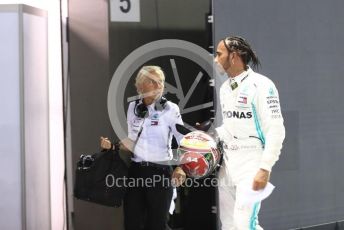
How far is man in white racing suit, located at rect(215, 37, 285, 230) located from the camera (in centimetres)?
291

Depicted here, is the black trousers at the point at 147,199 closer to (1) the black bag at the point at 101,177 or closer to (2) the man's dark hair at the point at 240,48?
(1) the black bag at the point at 101,177

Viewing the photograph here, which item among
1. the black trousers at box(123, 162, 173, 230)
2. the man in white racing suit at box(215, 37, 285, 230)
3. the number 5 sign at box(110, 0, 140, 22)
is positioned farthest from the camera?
the number 5 sign at box(110, 0, 140, 22)

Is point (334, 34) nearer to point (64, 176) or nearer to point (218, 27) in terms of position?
point (218, 27)

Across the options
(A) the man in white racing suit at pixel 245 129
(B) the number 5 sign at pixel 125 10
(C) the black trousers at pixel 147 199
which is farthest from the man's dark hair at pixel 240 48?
(B) the number 5 sign at pixel 125 10

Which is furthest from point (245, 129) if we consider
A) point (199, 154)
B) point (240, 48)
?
point (240, 48)

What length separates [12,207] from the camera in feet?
13.4

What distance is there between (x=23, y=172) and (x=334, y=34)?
302cm

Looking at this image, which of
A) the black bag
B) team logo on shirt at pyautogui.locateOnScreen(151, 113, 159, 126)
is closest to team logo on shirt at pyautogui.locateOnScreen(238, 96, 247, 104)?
team logo on shirt at pyautogui.locateOnScreen(151, 113, 159, 126)

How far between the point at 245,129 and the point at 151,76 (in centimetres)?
95

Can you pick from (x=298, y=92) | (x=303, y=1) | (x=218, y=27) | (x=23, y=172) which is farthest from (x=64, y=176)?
(x=303, y=1)

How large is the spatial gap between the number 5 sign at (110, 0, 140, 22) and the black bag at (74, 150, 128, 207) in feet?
3.48

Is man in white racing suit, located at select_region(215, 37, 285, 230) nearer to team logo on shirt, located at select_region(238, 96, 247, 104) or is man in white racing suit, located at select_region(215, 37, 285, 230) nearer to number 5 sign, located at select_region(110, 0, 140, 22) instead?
team logo on shirt, located at select_region(238, 96, 247, 104)

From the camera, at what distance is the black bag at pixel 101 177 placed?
3654 mm

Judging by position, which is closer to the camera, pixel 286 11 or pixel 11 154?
pixel 11 154
